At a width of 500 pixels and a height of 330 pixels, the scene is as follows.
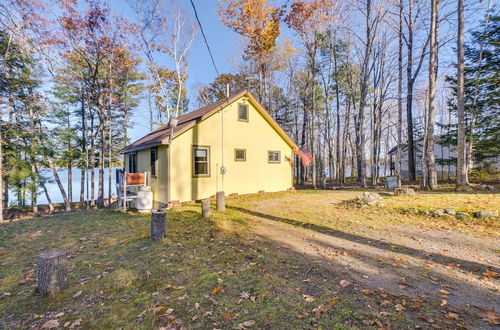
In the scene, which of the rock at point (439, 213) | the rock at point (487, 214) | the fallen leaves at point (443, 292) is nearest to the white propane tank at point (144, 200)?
the fallen leaves at point (443, 292)

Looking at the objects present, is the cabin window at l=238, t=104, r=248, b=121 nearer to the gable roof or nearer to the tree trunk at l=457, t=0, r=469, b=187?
the gable roof

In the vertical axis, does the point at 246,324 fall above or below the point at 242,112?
below

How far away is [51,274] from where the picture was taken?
3.20 metres

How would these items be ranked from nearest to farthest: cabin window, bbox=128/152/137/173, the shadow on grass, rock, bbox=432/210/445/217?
the shadow on grass < rock, bbox=432/210/445/217 < cabin window, bbox=128/152/137/173

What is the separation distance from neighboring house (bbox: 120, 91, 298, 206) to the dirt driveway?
4.65 m

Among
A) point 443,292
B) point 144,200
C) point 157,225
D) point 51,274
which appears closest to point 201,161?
point 144,200

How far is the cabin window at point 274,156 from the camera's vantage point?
44.0ft

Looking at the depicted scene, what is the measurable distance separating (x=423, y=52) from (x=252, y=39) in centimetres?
1288

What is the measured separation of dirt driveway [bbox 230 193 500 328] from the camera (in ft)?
10.1

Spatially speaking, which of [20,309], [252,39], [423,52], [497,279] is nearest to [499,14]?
[423,52]

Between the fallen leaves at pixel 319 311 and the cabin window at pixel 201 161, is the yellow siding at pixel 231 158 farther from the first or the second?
the fallen leaves at pixel 319 311

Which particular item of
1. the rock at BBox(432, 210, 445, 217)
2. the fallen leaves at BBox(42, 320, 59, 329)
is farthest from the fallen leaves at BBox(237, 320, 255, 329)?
the rock at BBox(432, 210, 445, 217)

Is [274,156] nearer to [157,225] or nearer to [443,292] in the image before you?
[157,225]

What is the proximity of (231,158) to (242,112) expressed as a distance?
2.85 m
